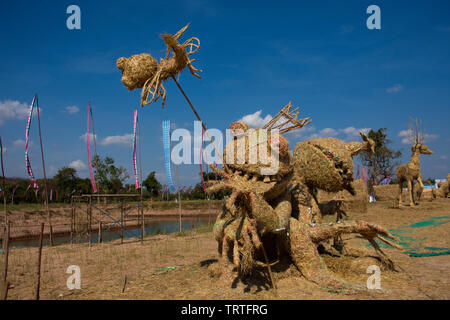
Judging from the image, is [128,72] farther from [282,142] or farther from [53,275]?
[53,275]

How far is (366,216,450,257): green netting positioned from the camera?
7098mm

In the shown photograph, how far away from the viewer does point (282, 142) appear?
4.93m

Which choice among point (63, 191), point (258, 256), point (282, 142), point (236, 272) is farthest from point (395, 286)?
point (63, 191)

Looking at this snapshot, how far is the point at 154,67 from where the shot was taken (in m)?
4.87

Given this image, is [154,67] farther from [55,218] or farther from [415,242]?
[55,218]

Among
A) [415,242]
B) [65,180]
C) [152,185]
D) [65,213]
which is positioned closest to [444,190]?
[415,242]

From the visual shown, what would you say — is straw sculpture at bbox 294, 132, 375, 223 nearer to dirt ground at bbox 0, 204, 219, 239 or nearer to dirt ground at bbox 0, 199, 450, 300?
dirt ground at bbox 0, 199, 450, 300

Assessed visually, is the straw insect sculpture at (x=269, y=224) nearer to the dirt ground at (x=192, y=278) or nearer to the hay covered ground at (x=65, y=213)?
the dirt ground at (x=192, y=278)

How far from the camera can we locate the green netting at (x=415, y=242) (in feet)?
23.3

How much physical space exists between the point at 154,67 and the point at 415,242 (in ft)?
27.6

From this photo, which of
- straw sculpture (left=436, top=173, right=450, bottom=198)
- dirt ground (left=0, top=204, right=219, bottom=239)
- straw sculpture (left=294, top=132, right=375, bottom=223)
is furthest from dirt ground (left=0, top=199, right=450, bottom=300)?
straw sculpture (left=436, top=173, right=450, bottom=198)

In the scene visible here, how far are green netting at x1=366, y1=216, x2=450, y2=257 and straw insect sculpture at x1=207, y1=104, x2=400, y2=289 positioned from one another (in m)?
2.45

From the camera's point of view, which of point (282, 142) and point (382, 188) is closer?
point (282, 142)
